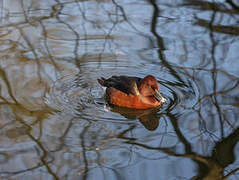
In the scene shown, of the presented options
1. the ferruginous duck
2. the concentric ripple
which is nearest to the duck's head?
the ferruginous duck

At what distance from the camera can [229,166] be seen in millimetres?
5043

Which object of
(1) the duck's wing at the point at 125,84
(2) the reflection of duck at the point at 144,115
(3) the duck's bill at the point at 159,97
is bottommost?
(2) the reflection of duck at the point at 144,115

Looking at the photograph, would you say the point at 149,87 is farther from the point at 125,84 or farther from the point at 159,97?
the point at 125,84

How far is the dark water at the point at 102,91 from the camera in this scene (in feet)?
16.6

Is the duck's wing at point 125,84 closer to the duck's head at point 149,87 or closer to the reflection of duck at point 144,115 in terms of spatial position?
the duck's head at point 149,87

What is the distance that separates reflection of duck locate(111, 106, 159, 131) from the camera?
589 centimetres

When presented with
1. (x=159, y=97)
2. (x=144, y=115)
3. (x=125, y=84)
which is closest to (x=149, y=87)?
(x=159, y=97)

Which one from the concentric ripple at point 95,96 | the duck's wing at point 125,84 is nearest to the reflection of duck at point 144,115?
the concentric ripple at point 95,96

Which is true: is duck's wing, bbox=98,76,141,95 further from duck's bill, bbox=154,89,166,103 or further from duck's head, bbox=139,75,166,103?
duck's bill, bbox=154,89,166,103

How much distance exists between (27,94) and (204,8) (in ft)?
16.9

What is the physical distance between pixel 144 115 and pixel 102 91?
910 mm

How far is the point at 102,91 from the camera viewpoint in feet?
22.3

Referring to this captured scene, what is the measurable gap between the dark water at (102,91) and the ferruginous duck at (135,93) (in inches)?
5.6

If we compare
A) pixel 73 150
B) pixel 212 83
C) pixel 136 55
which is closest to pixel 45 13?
pixel 136 55
